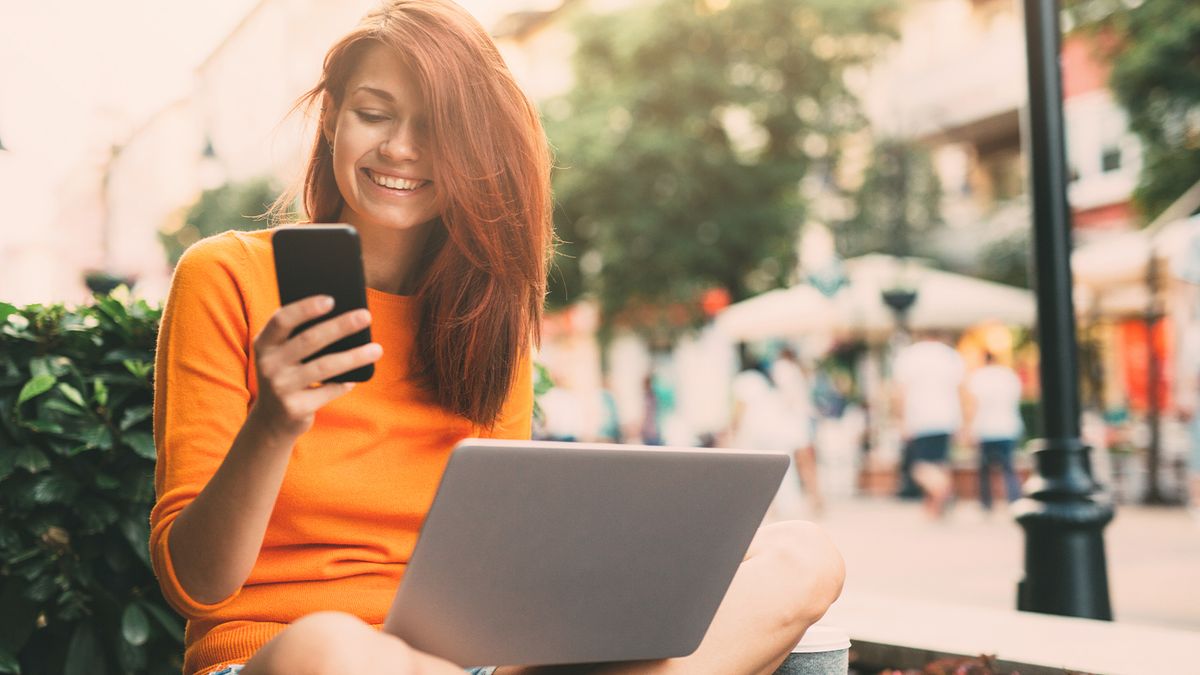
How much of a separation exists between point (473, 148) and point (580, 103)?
20611 millimetres

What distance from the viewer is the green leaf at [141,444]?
2.77 metres

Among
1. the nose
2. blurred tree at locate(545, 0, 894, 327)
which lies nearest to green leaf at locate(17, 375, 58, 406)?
the nose

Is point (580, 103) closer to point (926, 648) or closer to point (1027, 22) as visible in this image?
point (1027, 22)

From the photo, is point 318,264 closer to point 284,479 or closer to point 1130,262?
point 284,479

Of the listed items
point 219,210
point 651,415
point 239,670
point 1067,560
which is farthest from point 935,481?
point 219,210

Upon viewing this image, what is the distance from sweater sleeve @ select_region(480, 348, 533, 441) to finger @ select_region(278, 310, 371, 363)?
77 cm

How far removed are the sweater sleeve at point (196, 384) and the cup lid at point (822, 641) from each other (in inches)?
38.1

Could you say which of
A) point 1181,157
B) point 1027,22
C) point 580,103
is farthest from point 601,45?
point 1027,22

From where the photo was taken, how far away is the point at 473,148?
2.00 metres

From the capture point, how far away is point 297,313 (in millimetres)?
1441

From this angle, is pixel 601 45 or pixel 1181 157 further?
pixel 601 45

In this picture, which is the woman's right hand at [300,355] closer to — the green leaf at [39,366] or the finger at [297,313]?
the finger at [297,313]

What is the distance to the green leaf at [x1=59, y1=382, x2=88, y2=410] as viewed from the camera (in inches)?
108

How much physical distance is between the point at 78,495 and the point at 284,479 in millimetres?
1208
